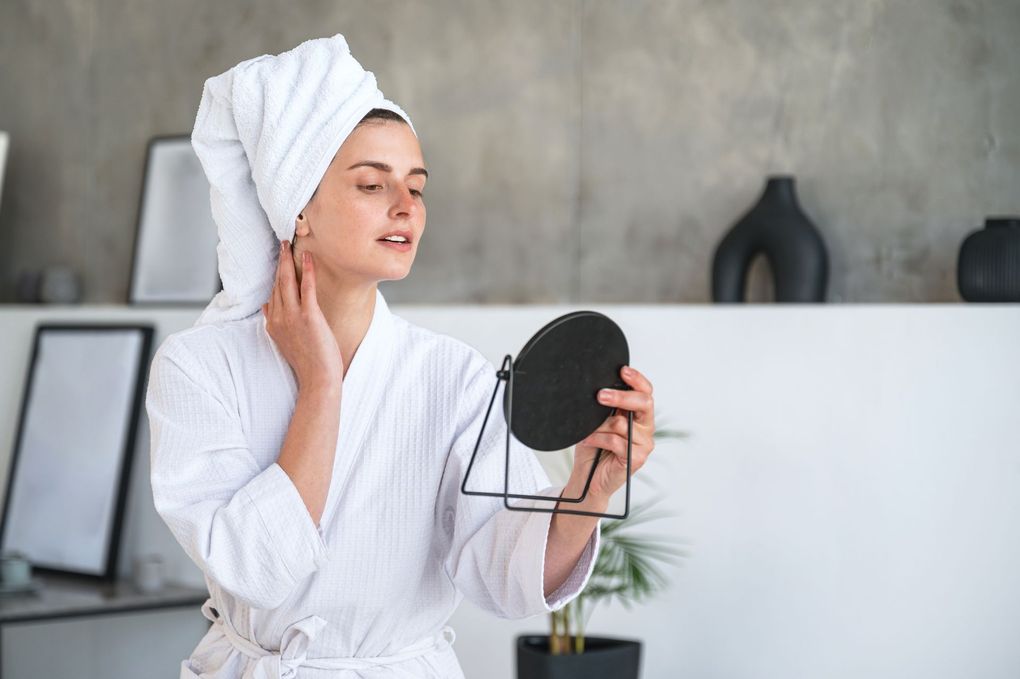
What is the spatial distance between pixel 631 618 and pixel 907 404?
0.88m

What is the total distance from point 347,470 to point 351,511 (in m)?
0.06

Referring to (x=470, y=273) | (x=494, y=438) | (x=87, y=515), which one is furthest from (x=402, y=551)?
(x=87, y=515)

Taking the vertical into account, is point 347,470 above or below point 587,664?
above

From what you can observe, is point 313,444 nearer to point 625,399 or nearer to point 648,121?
point 625,399

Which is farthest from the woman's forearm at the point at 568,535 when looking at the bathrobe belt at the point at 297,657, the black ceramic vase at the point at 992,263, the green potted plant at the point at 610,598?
the black ceramic vase at the point at 992,263

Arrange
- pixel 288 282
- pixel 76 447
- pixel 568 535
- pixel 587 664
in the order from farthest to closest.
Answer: pixel 76 447, pixel 587 664, pixel 288 282, pixel 568 535

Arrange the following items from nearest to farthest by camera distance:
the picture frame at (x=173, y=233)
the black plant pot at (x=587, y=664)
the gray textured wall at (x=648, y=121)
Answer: the black plant pot at (x=587, y=664)
the gray textured wall at (x=648, y=121)
the picture frame at (x=173, y=233)

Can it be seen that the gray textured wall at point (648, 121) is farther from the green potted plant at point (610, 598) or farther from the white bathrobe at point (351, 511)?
the white bathrobe at point (351, 511)

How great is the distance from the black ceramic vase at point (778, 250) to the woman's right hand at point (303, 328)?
5.22ft

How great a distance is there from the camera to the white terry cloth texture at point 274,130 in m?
1.64

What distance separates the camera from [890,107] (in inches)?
118

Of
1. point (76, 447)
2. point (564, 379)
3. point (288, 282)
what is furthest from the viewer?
point (76, 447)

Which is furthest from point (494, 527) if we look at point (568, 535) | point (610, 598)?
point (610, 598)

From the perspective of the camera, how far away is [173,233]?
4.17m
